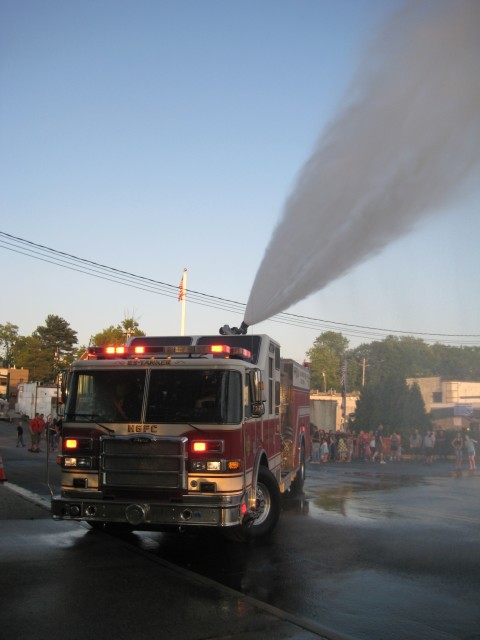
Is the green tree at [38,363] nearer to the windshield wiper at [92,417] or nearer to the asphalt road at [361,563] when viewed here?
the asphalt road at [361,563]

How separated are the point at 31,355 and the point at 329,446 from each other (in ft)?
300

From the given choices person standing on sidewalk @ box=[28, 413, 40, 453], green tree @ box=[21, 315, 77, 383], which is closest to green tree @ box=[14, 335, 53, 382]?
green tree @ box=[21, 315, 77, 383]

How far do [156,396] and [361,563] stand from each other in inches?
132

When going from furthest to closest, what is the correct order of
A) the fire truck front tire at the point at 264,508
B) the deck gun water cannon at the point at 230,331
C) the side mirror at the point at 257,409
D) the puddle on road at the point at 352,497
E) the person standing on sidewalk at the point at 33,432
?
the person standing on sidewalk at the point at 33,432
the puddle on road at the point at 352,497
the deck gun water cannon at the point at 230,331
the fire truck front tire at the point at 264,508
the side mirror at the point at 257,409

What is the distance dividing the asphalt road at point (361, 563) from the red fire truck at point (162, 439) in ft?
1.96

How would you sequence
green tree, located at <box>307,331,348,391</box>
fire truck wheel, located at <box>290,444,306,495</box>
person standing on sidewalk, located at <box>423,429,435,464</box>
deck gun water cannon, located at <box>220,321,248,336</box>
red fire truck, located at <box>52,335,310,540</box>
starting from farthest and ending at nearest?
green tree, located at <box>307,331,348,391</box>
person standing on sidewalk, located at <box>423,429,435,464</box>
fire truck wheel, located at <box>290,444,306,495</box>
deck gun water cannon, located at <box>220,321,248,336</box>
red fire truck, located at <box>52,335,310,540</box>

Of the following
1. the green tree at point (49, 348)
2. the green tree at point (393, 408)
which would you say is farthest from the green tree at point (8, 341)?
the green tree at point (393, 408)

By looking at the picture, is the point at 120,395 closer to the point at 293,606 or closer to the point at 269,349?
the point at 269,349

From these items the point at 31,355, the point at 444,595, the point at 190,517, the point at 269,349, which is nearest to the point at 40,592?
the point at 190,517

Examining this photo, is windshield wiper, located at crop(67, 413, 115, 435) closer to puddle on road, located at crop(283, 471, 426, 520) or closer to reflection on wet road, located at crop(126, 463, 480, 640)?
reflection on wet road, located at crop(126, 463, 480, 640)

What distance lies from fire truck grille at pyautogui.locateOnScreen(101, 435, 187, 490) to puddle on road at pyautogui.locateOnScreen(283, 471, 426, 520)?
490 cm

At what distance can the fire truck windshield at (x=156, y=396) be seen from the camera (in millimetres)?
8352

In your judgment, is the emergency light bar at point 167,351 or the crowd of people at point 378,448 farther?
the crowd of people at point 378,448

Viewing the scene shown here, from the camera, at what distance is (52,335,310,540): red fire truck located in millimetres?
8062
